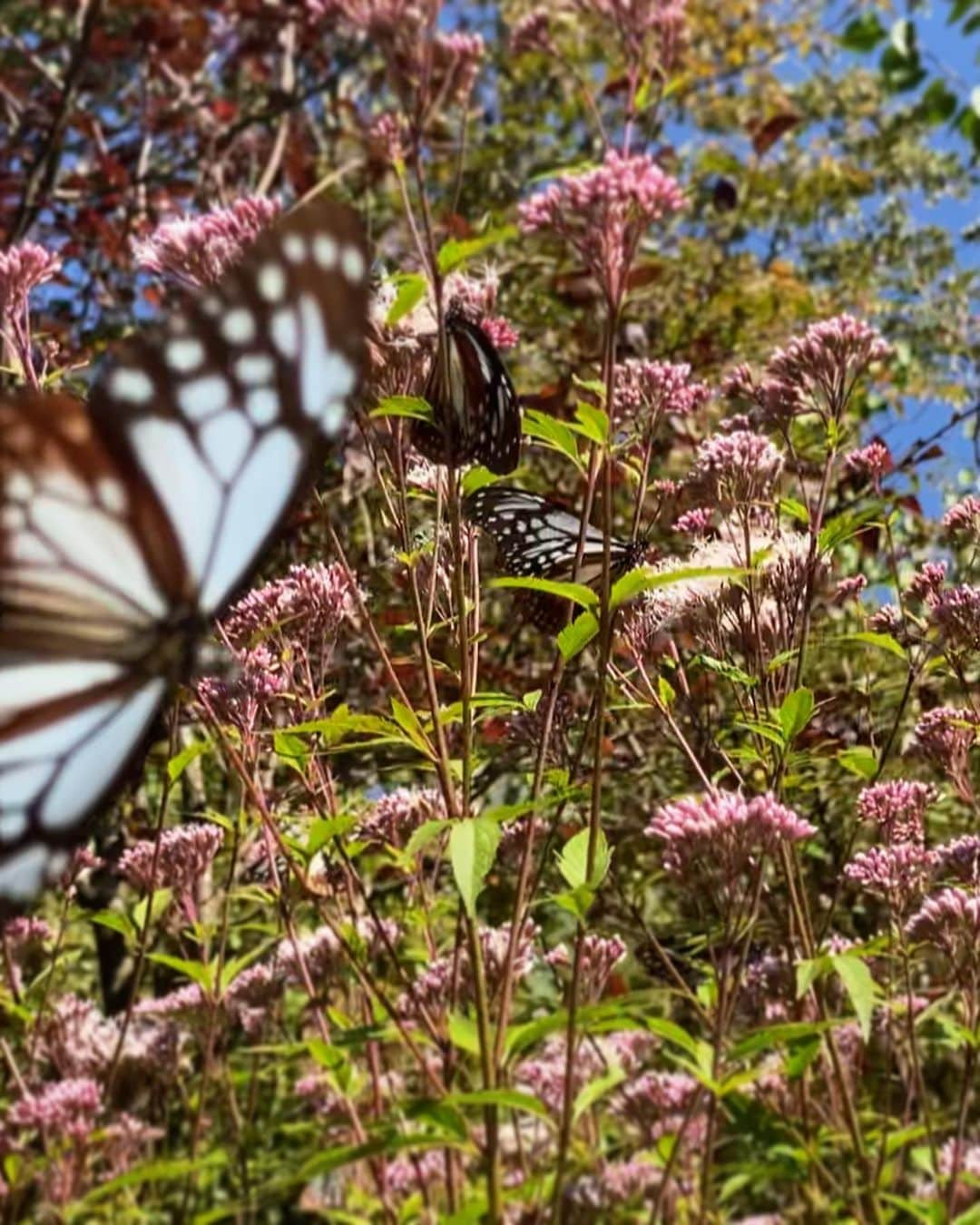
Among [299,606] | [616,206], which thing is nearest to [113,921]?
[299,606]

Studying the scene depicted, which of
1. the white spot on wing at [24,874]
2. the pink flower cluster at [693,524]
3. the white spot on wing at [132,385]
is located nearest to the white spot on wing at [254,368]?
the white spot on wing at [132,385]

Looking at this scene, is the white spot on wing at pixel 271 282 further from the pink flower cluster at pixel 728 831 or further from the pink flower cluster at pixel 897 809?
the pink flower cluster at pixel 897 809

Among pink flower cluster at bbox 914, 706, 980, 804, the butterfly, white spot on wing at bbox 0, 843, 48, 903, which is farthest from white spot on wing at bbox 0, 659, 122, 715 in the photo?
pink flower cluster at bbox 914, 706, 980, 804

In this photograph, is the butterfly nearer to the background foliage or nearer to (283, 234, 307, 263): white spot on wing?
the background foliage

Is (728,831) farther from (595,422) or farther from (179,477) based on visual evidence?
(179,477)

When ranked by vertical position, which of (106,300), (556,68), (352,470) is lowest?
(352,470)

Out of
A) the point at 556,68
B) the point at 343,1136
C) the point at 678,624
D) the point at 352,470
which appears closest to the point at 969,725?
the point at 678,624

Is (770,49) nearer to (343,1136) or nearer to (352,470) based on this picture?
(352,470)
